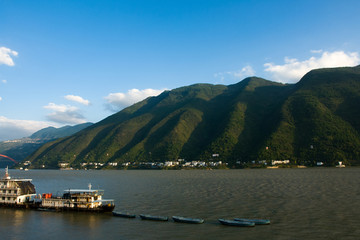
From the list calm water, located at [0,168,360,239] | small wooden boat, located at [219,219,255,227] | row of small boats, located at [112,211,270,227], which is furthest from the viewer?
row of small boats, located at [112,211,270,227]

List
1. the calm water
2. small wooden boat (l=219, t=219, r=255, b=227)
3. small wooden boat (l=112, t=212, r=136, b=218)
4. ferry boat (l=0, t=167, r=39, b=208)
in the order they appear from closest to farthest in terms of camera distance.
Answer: the calm water
small wooden boat (l=219, t=219, r=255, b=227)
small wooden boat (l=112, t=212, r=136, b=218)
ferry boat (l=0, t=167, r=39, b=208)

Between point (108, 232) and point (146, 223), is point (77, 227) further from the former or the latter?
point (146, 223)

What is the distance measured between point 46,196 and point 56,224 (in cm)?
2055

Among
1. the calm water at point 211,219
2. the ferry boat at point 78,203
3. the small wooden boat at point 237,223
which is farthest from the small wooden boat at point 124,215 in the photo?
→ the small wooden boat at point 237,223

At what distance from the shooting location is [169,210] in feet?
208

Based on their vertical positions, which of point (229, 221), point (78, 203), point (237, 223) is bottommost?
point (237, 223)

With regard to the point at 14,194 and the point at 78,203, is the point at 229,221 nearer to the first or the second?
the point at 78,203

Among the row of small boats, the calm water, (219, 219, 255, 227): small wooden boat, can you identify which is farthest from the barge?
(219, 219, 255, 227): small wooden boat

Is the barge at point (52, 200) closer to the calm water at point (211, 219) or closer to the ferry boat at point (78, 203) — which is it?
the ferry boat at point (78, 203)

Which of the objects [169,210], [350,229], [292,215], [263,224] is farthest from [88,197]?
[350,229]

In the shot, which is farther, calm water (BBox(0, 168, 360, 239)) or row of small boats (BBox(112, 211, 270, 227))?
row of small boats (BBox(112, 211, 270, 227))

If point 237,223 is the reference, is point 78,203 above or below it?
above

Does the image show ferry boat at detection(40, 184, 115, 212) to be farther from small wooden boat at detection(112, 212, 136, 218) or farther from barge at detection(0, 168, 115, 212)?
small wooden boat at detection(112, 212, 136, 218)

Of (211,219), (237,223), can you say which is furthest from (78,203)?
(237,223)
